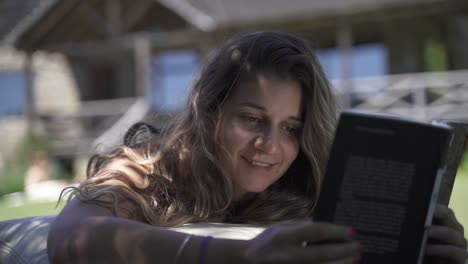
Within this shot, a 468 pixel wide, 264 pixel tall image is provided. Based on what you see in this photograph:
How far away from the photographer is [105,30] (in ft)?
54.6

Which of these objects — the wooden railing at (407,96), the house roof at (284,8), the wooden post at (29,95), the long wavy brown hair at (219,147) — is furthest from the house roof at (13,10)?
the long wavy brown hair at (219,147)

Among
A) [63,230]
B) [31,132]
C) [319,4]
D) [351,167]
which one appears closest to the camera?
[351,167]

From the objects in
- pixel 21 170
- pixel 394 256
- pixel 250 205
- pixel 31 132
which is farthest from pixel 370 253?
pixel 31 132

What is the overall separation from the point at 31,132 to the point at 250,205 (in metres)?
14.2

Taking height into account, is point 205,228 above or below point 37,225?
above

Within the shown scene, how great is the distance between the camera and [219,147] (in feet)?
7.48

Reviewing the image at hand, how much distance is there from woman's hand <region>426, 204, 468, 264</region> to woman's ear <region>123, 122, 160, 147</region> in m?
1.39

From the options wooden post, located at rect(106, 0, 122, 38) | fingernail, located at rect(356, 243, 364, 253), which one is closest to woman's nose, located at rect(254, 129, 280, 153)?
fingernail, located at rect(356, 243, 364, 253)

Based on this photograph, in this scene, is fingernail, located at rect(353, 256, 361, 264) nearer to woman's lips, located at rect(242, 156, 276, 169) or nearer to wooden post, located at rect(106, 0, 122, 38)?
woman's lips, located at rect(242, 156, 276, 169)

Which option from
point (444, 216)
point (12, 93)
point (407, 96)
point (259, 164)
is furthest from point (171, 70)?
point (444, 216)

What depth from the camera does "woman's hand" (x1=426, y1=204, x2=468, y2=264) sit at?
1.59 m

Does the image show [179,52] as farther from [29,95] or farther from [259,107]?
[259,107]

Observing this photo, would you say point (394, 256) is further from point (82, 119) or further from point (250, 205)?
point (82, 119)

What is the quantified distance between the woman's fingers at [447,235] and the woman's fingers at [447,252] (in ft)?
0.06
